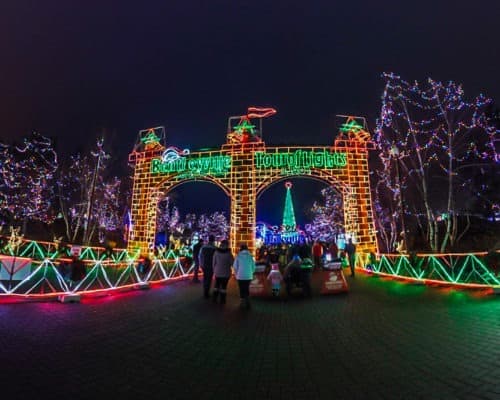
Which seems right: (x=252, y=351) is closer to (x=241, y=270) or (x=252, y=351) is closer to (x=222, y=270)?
(x=241, y=270)

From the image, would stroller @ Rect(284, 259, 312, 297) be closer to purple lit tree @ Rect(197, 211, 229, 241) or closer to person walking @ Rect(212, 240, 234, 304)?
person walking @ Rect(212, 240, 234, 304)

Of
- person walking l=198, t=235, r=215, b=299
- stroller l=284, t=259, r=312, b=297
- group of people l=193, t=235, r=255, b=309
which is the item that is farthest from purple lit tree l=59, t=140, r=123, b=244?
stroller l=284, t=259, r=312, b=297

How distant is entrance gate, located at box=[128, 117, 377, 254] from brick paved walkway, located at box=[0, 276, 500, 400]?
12614mm

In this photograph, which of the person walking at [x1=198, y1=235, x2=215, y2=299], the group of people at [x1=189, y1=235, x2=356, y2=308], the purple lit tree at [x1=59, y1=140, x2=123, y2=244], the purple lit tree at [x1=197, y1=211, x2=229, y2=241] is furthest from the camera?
the purple lit tree at [x1=197, y1=211, x2=229, y2=241]

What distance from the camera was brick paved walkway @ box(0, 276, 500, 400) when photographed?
3379 mm

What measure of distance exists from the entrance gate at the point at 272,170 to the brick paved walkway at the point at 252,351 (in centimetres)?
1261

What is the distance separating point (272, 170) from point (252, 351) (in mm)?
17120

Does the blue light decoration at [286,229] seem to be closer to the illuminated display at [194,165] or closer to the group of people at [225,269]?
the illuminated display at [194,165]

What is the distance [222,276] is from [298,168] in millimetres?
13355

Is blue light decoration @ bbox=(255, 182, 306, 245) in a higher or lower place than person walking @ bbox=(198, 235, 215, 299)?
higher

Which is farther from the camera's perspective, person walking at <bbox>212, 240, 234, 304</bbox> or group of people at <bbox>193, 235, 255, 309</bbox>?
person walking at <bbox>212, 240, 234, 304</bbox>

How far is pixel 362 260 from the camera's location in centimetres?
1911

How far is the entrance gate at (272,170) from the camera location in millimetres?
20406

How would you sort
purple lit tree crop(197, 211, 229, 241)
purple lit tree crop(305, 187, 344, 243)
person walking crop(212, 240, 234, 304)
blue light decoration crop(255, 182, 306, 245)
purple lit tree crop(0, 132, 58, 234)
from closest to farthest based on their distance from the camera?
person walking crop(212, 240, 234, 304)
purple lit tree crop(0, 132, 58, 234)
purple lit tree crop(305, 187, 344, 243)
blue light decoration crop(255, 182, 306, 245)
purple lit tree crop(197, 211, 229, 241)
